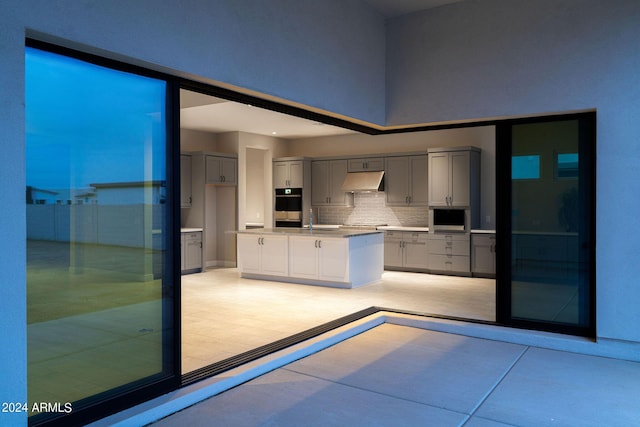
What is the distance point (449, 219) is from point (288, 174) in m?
3.81

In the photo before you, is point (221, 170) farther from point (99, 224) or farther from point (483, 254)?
point (99, 224)

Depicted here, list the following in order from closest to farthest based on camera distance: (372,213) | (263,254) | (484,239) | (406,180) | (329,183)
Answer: (263,254)
(484,239)
(406,180)
(372,213)
(329,183)

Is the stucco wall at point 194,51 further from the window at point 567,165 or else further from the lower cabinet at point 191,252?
the lower cabinet at point 191,252

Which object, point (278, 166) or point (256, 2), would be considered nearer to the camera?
point (256, 2)

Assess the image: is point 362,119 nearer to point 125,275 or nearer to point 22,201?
point 125,275

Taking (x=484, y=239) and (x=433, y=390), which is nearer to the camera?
(x=433, y=390)

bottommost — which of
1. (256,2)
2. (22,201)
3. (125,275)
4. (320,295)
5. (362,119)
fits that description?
(320,295)

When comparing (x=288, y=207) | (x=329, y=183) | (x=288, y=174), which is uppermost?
(x=288, y=174)

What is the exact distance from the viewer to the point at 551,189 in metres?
4.93

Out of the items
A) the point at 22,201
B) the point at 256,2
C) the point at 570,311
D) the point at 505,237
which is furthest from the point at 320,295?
the point at 22,201

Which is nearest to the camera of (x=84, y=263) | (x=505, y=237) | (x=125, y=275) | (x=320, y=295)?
(x=84, y=263)

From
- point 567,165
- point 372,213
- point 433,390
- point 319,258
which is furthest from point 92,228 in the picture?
point 372,213

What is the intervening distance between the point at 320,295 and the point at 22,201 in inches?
200

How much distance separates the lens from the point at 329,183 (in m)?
11.2
